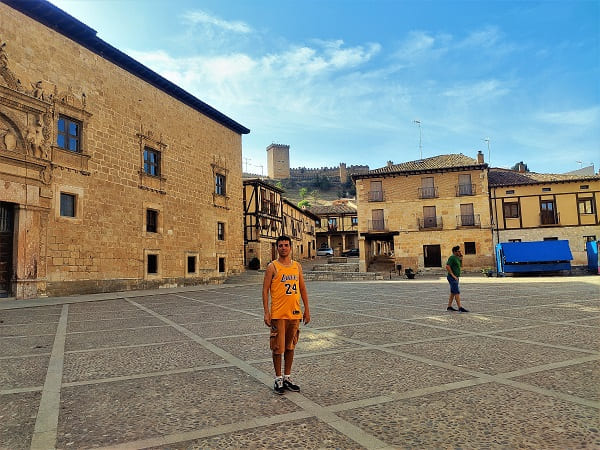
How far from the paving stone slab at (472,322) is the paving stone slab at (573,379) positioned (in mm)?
2404

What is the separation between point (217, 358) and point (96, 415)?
6.12 feet

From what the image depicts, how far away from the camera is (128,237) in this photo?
17.7 metres

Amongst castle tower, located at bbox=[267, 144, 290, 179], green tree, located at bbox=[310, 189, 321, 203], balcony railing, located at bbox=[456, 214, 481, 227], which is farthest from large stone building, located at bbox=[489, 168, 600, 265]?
castle tower, located at bbox=[267, 144, 290, 179]

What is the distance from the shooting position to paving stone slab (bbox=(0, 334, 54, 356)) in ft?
17.3

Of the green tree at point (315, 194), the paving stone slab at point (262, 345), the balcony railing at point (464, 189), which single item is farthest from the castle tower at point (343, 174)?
the paving stone slab at point (262, 345)

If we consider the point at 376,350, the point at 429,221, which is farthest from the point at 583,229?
the point at 376,350

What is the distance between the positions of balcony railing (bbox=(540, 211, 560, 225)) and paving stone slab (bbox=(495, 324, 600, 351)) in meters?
29.4

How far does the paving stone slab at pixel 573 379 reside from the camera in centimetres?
334

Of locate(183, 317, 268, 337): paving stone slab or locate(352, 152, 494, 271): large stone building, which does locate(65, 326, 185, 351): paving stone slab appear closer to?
locate(183, 317, 268, 337): paving stone slab

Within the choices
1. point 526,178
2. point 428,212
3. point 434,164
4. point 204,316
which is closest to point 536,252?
point 428,212

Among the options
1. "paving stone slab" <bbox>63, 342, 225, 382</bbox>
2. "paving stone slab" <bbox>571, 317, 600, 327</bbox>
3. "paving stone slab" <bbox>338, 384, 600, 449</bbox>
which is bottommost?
"paving stone slab" <bbox>571, 317, 600, 327</bbox>

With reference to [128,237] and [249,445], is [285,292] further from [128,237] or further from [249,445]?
[128,237]

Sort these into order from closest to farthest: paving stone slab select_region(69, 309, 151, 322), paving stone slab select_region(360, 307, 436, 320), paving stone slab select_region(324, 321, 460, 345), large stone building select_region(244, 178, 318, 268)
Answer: paving stone slab select_region(324, 321, 460, 345), paving stone slab select_region(360, 307, 436, 320), paving stone slab select_region(69, 309, 151, 322), large stone building select_region(244, 178, 318, 268)

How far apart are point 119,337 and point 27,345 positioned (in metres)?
1.24
